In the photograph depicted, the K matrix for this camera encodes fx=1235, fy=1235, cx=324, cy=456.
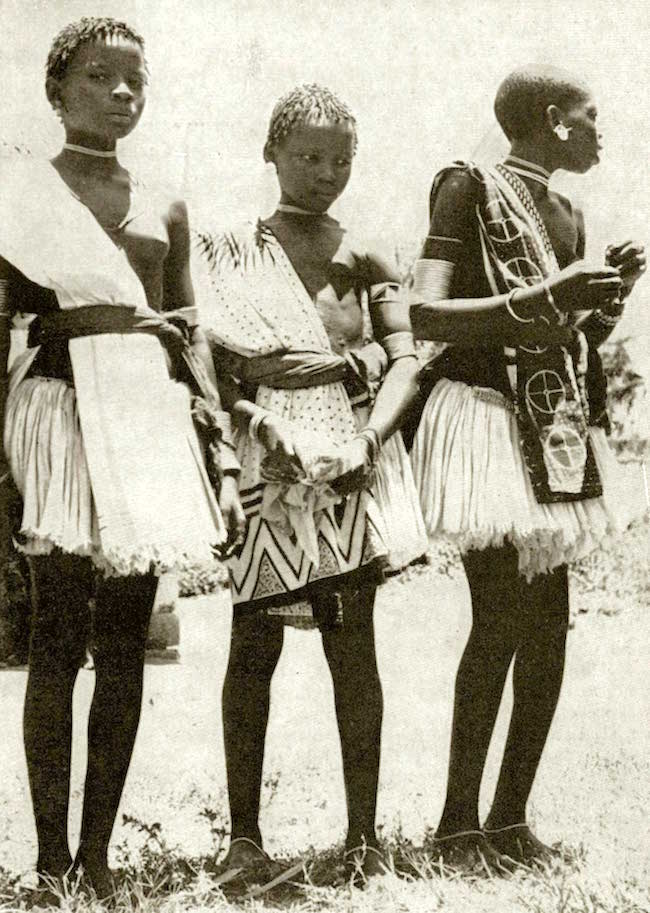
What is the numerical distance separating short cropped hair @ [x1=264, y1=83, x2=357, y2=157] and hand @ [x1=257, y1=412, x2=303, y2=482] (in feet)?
2.52

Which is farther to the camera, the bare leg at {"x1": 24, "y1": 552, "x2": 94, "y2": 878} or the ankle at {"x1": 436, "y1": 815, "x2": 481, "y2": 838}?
the ankle at {"x1": 436, "y1": 815, "x2": 481, "y2": 838}

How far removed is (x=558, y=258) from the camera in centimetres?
351

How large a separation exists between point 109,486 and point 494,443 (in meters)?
1.08

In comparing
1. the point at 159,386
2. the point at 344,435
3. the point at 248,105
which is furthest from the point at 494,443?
the point at 248,105

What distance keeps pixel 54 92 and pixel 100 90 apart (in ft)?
0.43

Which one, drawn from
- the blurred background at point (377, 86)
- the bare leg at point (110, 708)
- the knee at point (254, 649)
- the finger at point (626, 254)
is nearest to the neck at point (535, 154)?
the blurred background at point (377, 86)

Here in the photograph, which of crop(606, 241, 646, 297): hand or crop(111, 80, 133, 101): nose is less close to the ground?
crop(111, 80, 133, 101): nose

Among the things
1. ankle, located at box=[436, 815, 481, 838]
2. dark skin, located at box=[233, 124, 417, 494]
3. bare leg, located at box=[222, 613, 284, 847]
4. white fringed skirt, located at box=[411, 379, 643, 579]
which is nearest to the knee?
bare leg, located at box=[222, 613, 284, 847]

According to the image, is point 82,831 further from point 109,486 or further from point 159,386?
point 159,386

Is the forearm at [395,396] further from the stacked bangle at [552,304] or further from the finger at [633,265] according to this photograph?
the finger at [633,265]

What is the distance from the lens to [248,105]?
3.62 metres

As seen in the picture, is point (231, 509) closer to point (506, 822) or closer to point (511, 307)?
point (511, 307)

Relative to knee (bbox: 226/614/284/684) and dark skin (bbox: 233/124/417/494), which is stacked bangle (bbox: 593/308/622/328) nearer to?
dark skin (bbox: 233/124/417/494)

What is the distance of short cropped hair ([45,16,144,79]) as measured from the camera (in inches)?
117
